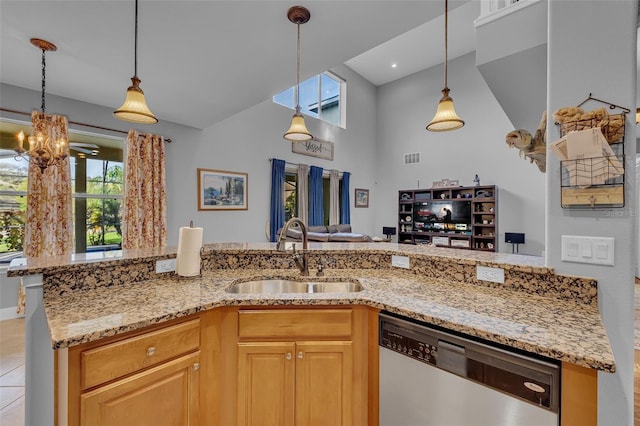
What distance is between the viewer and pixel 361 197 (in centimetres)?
815

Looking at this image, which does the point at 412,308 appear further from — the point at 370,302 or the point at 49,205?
the point at 49,205

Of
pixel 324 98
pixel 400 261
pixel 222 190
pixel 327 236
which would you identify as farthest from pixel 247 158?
pixel 400 261

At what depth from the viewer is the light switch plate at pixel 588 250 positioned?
1205 mm

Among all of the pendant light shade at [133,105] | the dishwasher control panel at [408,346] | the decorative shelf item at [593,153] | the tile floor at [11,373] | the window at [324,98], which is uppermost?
the window at [324,98]

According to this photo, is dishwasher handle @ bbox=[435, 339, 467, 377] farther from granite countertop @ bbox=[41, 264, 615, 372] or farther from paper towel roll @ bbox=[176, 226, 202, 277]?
paper towel roll @ bbox=[176, 226, 202, 277]

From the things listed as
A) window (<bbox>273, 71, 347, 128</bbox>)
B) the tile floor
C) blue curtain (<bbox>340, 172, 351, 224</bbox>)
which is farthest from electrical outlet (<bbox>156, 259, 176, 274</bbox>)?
blue curtain (<bbox>340, 172, 351, 224</bbox>)

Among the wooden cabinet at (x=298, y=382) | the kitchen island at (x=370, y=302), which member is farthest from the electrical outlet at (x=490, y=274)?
the wooden cabinet at (x=298, y=382)

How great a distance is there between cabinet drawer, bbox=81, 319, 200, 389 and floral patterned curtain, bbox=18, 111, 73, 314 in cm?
328

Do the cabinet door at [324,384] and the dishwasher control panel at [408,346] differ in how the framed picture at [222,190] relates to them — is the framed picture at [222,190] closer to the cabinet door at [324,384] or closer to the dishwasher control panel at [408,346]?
the cabinet door at [324,384]

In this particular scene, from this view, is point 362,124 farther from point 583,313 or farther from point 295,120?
point 583,313

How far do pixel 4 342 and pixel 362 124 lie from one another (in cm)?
791

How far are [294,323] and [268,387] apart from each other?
1.04 feet

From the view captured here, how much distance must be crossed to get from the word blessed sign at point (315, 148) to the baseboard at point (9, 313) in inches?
192

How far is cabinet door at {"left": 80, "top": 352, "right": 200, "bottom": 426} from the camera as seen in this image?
102 cm
